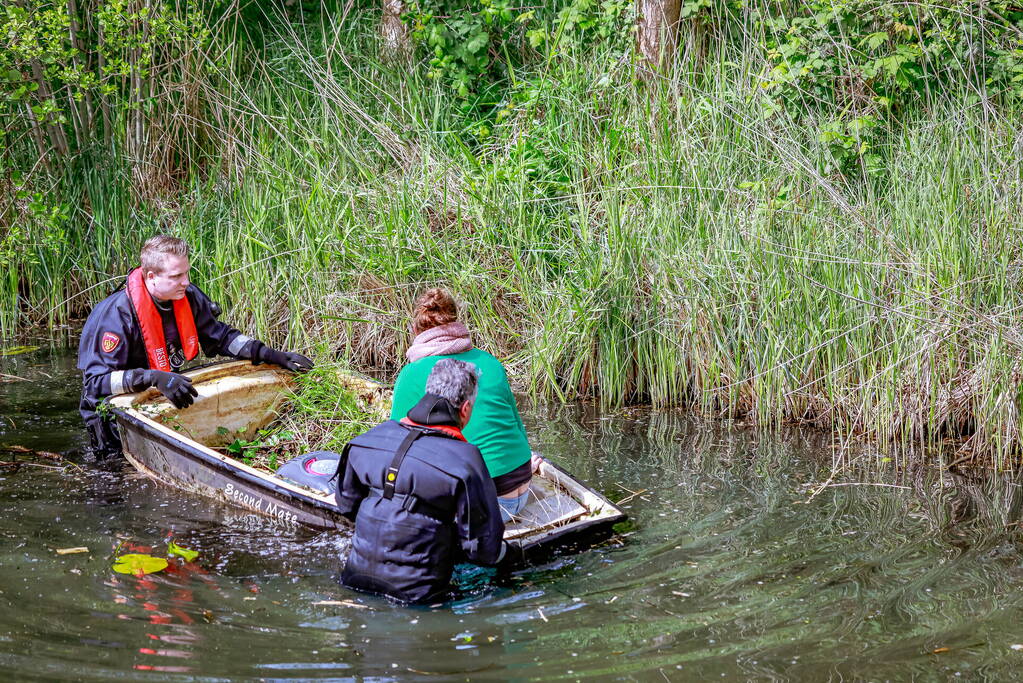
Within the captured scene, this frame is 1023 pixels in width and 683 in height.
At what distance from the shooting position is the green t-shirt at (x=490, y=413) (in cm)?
488

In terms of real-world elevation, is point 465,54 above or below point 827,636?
above

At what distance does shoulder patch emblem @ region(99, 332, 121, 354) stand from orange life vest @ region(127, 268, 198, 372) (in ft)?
0.52

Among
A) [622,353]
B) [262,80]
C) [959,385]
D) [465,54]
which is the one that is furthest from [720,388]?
[262,80]

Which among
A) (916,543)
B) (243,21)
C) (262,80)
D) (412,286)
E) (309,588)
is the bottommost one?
(916,543)

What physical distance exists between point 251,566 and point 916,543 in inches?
121

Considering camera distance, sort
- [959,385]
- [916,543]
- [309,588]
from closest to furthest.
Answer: [309,588] < [916,543] < [959,385]

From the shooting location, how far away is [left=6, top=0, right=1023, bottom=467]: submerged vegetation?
21.7 ft

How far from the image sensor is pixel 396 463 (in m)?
4.27

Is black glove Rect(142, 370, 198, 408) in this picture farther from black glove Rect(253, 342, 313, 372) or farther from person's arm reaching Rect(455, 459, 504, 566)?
person's arm reaching Rect(455, 459, 504, 566)

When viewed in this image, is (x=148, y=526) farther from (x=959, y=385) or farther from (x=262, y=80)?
(x=262, y=80)

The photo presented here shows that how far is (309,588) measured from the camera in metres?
4.68

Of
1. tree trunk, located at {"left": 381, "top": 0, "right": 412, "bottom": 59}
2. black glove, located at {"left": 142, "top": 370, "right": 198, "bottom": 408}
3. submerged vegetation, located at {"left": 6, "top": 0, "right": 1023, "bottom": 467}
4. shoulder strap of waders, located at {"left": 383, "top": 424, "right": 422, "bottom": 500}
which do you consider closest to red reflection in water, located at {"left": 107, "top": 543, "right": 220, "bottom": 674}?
shoulder strap of waders, located at {"left": 383, "top": 424, "right": 422, "bottom": 500}

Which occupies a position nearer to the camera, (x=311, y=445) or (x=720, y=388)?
(x=311, y=445)

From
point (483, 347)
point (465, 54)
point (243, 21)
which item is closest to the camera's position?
point (483, 347)
